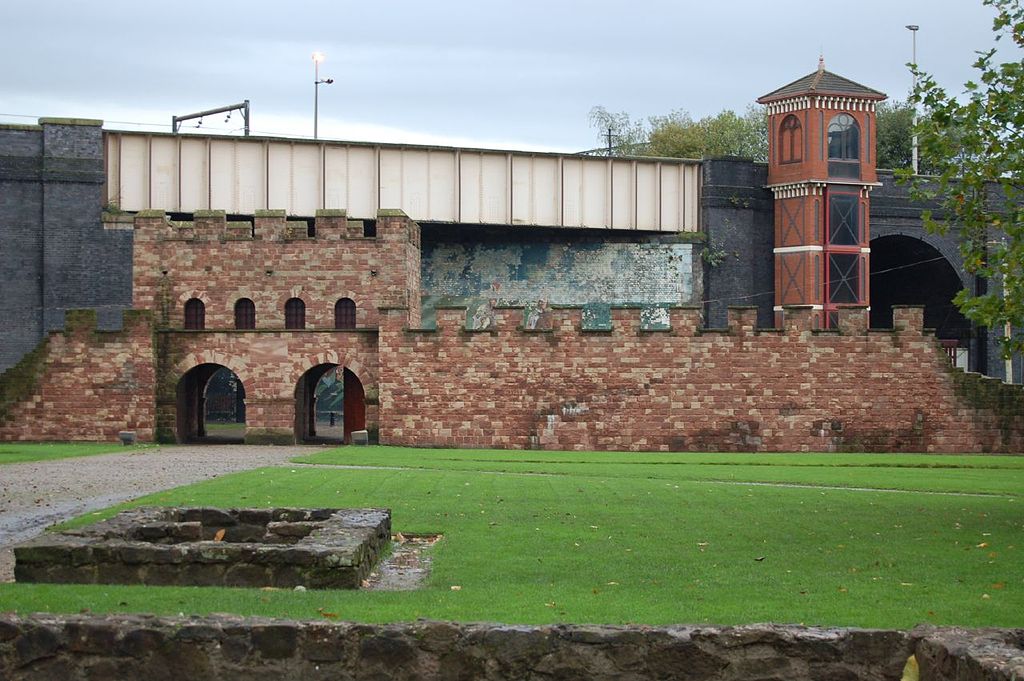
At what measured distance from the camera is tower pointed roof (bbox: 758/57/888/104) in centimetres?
5419

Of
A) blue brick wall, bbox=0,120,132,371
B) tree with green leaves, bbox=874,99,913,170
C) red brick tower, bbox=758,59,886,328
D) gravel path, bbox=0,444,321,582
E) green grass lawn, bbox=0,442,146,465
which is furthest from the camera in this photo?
tree with green leaves, bbox=874,99,913,170

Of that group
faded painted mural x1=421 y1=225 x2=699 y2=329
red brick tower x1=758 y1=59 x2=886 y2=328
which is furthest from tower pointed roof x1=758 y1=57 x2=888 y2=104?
faded painted mural x1=421 y1=225 x2=699 y2=329

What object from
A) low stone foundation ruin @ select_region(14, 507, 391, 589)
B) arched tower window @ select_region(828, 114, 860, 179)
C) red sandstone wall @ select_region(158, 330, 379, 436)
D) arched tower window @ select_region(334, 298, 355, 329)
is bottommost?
low stone foundation ruin @ select_region(14, 507, 391, 589)

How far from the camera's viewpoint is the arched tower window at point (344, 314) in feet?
145

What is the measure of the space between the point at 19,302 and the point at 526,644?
142 feet

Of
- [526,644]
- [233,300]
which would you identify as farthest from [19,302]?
[526,644]

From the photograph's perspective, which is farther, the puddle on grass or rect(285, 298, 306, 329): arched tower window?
rect(285, 298, 306, 329): arched tower window

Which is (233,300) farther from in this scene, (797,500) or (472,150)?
(797,500)

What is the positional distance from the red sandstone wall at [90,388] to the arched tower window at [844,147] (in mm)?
27298

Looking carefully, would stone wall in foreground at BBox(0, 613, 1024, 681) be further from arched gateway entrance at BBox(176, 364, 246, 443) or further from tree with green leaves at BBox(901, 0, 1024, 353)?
arched gateway entrance at BBox(176, 364, 246, 443)

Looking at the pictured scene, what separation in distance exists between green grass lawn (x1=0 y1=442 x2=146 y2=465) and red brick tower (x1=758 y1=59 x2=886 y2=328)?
2660 cm

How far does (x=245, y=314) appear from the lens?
145 ft

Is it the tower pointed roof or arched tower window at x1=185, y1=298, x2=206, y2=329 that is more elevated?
the tower pointed roof

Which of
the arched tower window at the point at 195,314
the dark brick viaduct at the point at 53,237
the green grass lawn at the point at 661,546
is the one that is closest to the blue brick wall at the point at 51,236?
the dark brick viaduct at the point at 53,237
